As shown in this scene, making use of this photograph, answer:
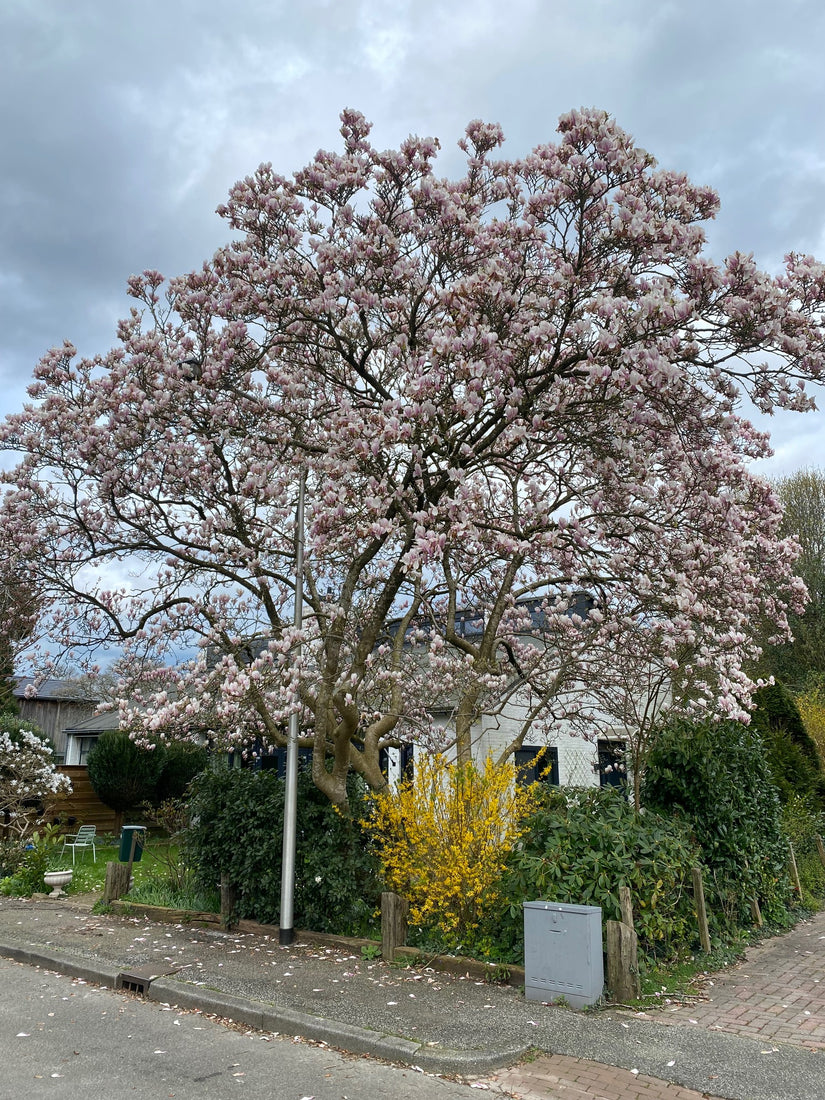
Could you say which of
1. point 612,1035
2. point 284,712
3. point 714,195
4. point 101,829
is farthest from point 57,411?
point 101,829

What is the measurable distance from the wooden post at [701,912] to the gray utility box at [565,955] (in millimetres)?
1817

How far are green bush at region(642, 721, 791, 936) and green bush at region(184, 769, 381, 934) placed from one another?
3.39 metres

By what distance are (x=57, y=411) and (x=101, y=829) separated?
48.3ft

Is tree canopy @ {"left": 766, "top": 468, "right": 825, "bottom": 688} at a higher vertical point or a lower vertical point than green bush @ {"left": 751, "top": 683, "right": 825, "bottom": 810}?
higher

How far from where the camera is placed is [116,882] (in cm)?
1041

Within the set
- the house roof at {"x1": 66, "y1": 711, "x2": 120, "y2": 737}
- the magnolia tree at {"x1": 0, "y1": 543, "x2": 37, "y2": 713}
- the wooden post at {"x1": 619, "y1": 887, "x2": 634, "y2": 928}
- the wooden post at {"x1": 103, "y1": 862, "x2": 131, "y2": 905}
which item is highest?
the magnolia tree at {"x1": 0, "y1": 543, "x2": 37, "y2": 713}

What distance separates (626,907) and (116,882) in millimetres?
7167

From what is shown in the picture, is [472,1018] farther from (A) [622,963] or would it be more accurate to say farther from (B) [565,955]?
(A) [622,963]

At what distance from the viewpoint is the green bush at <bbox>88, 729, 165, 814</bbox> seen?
19094 mm

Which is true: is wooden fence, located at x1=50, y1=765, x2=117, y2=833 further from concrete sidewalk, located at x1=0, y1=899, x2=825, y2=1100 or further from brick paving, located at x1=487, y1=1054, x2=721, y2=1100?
brick paving, located at x1=487, y1=1054, x2=721, y2=1100

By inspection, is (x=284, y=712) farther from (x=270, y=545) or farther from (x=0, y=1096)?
(x=0, y=1096)

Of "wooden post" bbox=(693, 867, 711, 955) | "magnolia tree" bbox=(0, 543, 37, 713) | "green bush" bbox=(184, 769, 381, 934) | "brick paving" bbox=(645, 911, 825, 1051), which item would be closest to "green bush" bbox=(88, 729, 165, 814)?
"magnolia tree" bbox=(0, 543, 37, 713)

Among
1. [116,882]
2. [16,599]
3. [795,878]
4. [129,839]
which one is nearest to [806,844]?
[795,878]

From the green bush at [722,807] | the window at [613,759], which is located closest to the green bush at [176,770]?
the window at [613,759]
